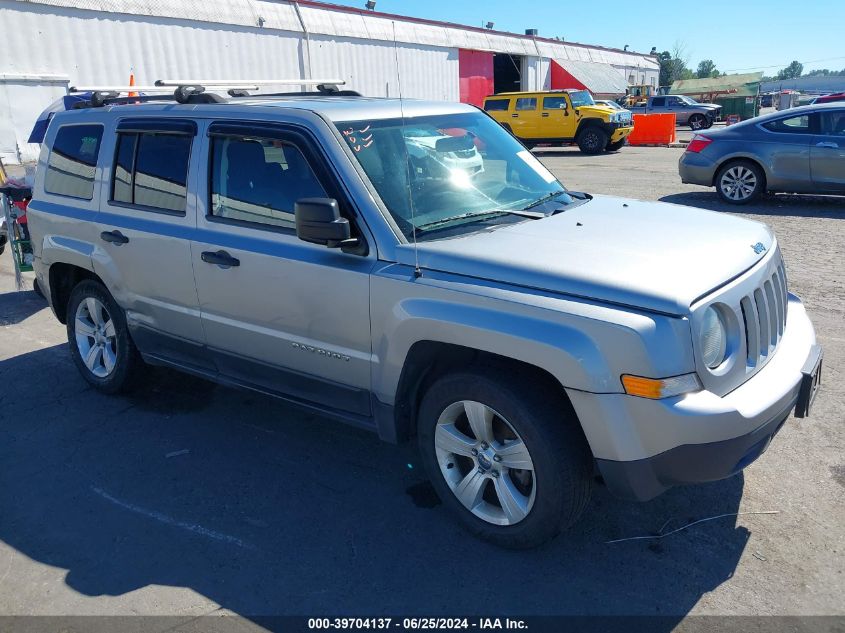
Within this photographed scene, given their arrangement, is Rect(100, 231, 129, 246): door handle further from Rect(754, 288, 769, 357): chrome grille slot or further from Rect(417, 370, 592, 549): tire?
Rect(754, 288, 769, 357): chrome grille slot

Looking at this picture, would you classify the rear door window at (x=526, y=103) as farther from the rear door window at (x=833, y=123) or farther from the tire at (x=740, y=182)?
the rear door window at (x=833, y=123)

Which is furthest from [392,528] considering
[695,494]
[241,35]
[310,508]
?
[241,35]

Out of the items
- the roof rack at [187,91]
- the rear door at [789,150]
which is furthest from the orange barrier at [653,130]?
the roof rack at [187,91]

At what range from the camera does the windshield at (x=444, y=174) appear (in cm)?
368

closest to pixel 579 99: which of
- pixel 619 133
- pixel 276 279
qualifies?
pixel 619 133

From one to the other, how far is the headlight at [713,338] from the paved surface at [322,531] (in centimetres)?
95

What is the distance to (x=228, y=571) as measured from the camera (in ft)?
10.8

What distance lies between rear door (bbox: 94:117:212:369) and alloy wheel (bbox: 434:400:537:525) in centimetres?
181

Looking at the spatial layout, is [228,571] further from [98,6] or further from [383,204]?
[98,6]

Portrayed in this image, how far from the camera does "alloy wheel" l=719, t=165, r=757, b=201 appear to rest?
37.3 ft

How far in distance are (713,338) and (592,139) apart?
2112 centimetres

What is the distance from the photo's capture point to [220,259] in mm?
4062

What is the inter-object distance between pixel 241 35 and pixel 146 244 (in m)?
22.0

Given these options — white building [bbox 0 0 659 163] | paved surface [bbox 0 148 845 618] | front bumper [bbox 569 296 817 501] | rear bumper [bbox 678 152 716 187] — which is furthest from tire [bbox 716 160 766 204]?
front bumper [bbox 569 296 817 501]
